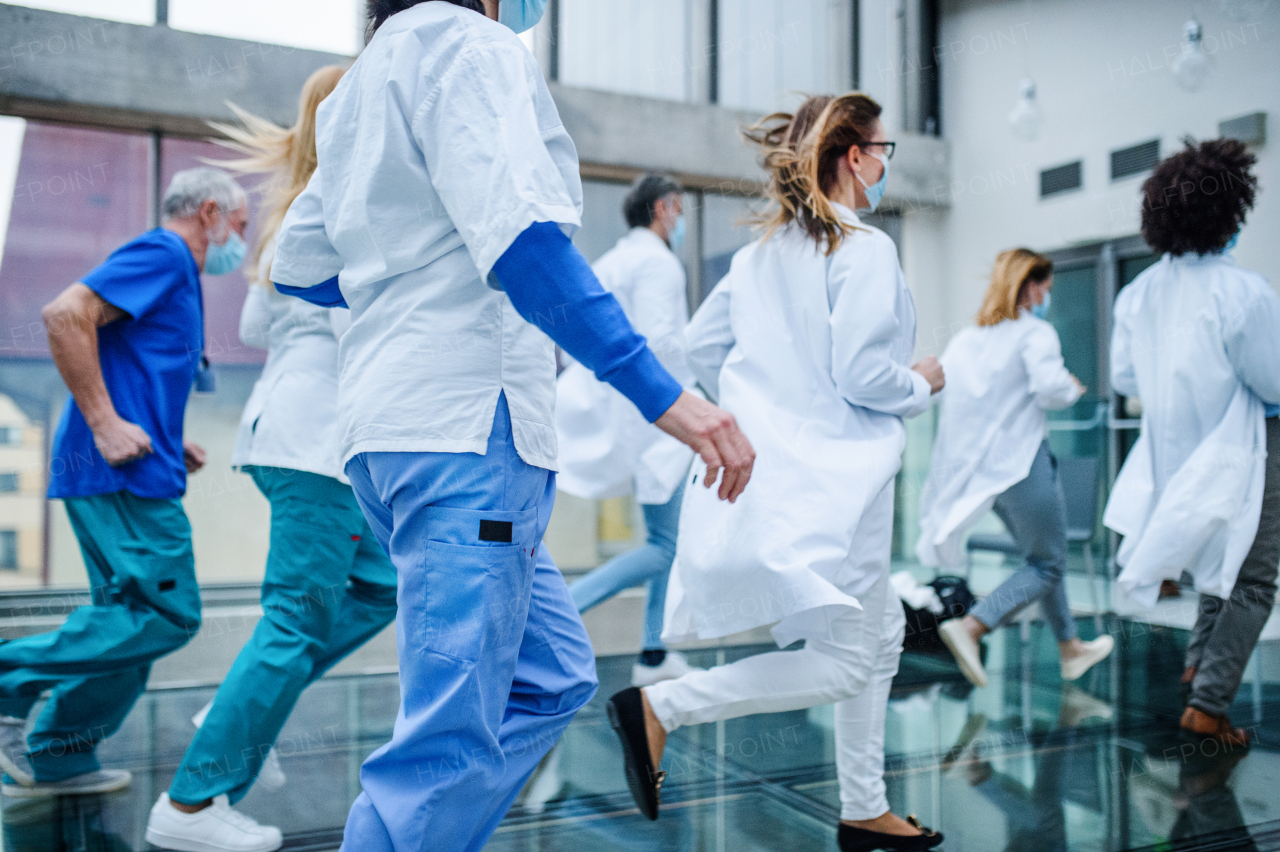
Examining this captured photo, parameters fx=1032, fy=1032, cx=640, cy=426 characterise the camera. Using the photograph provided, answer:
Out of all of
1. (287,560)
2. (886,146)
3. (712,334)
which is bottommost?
(287,560)

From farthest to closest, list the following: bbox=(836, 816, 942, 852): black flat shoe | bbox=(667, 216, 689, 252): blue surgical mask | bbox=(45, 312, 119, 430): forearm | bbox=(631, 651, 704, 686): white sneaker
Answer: bbox=(667, 216, 689, 252): blue surgical mask
bbox=(631, 651, 704, 686): white sneaker
bbox=(45, 312, 119, 430): forearm
bbox=(836, 816, 942, 852): black flat shoe

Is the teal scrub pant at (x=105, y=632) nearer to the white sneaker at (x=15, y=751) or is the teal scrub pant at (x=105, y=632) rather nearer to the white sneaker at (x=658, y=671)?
the white sneaker at (x=15, y=751)

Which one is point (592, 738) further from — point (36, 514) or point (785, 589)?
point (36, 514)

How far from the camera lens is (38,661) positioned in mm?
2234

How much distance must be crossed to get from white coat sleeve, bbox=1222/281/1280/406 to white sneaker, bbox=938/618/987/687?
1.28 m

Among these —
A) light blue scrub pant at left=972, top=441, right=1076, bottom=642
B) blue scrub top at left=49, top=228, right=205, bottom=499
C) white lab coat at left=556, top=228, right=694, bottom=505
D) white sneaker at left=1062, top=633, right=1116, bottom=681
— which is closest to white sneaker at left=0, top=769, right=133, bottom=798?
blue scrub top at left=49, top=228, right=205, bottom=499

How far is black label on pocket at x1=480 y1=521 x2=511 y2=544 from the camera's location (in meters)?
1.16

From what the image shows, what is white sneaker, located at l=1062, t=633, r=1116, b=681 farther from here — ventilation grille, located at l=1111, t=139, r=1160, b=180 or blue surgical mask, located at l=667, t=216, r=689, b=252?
ventilation grille, located at l=1111, t=139, r=1160, b=180

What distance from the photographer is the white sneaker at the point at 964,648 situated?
12.1 ft

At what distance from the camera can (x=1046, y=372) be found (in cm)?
378

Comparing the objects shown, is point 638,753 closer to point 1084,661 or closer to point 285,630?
point 285,630

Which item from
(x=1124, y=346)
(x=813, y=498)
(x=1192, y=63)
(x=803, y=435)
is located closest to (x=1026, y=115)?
(x=1192, y=63)

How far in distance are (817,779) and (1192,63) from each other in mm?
4279

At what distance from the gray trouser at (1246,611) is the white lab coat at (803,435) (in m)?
1.57
